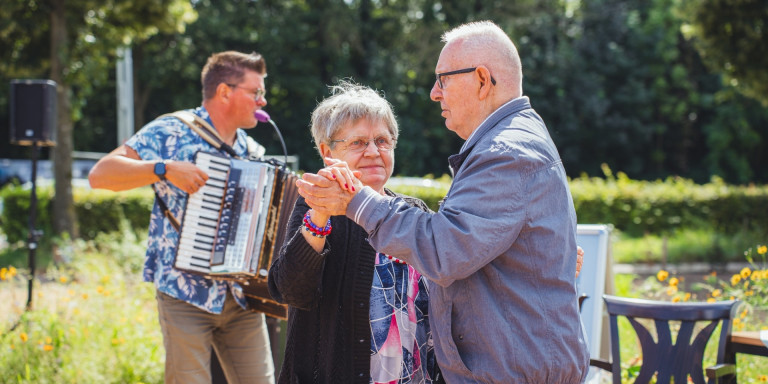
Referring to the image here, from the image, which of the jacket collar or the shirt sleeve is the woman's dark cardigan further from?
the jacket collar

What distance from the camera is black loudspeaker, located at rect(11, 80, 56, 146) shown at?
7.19 meters

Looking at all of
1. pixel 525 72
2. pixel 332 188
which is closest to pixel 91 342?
pixel 332 188

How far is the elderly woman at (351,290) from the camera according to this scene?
2178 mm

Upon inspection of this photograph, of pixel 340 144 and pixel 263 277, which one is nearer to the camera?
pixel 340 144

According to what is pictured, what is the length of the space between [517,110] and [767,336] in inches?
81.9

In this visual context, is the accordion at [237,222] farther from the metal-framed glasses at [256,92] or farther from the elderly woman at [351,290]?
the elderly woman at [351,290]

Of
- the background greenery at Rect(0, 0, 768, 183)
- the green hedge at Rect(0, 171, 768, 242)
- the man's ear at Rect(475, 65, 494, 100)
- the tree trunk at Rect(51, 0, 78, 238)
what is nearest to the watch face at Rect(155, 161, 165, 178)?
the man's ear at Rect(475, 65, 494, 100)

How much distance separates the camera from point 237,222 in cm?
325

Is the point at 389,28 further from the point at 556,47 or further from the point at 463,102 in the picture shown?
the point at 463,102

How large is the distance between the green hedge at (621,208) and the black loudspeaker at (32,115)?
556 cm

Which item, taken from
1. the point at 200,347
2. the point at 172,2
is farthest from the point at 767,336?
the point at 172,2

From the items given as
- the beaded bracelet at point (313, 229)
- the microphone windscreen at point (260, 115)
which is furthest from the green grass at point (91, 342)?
the beaded bracelet at point (313, 229)

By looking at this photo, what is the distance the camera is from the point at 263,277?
327 cm

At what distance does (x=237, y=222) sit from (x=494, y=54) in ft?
5.80
